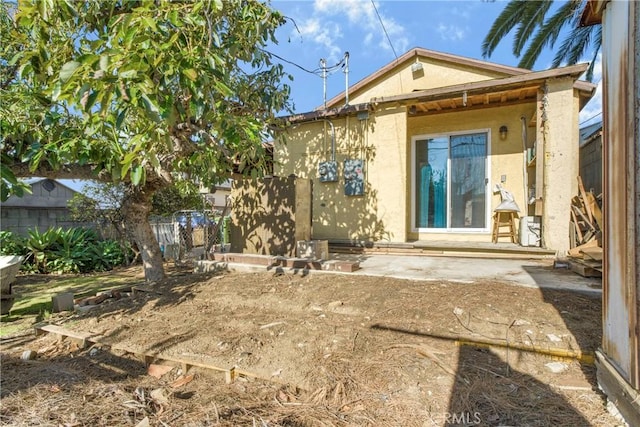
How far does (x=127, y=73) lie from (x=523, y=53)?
12829 mm

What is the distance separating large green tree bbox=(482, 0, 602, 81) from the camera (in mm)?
9104

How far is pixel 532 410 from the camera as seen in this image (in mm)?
2154

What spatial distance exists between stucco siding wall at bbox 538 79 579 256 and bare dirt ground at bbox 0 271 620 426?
2.58 m

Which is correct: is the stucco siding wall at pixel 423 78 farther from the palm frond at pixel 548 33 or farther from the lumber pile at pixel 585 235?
the palm frond at pixel 548 33

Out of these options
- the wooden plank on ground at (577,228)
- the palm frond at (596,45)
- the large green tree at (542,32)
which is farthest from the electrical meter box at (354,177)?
the palm frond at (596,45)

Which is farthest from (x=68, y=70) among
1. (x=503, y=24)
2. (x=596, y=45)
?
(x=596, y=45)

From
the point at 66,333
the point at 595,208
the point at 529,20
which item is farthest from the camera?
the point at 529,20

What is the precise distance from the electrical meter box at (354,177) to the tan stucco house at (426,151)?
2 cm

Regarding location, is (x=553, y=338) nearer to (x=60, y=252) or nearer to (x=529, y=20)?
(x=529, y=20)

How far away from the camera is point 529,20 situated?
9328mm

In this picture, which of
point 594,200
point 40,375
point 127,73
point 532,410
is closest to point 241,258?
point 40,375

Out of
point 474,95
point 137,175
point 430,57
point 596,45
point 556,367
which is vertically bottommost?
point 556,367

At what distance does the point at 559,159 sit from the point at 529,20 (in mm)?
6369

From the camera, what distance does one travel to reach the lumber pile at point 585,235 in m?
4.27
